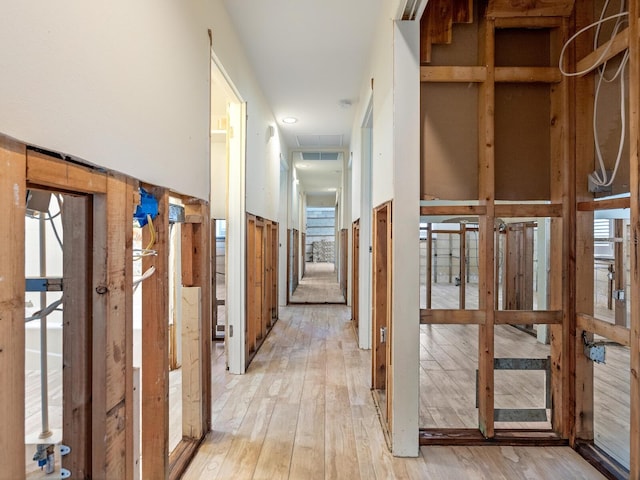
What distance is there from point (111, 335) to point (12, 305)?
443 mm

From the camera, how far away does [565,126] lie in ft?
7.40

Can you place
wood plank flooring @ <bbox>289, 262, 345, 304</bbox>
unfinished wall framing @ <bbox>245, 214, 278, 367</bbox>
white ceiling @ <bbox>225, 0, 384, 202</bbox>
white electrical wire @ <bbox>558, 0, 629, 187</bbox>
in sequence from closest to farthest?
white electrical wire @ <bbox>558, 0, 629, 187</bbox>
white ceiling @ <bbox>225, 0, 384, 202</bbox>
unfinished wall framing @ <bbox>245, 214, 278, 367</bbox>
wood plank flooring @ <bbox>289, 262, 345, 304</bbox>

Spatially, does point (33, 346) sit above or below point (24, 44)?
below

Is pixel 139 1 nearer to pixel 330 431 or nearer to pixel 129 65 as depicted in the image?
pixel 129 65

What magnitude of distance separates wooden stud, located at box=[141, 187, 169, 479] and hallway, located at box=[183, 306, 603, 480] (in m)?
0.34

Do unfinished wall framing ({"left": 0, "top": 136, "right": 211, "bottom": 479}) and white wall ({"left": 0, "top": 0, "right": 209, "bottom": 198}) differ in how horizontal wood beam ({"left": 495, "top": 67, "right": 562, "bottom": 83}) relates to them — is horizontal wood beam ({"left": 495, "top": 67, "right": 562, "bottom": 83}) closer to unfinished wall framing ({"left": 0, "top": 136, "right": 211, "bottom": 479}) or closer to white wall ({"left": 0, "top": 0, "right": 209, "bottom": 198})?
white wall ({"left": 0, "top": 0, "right": 209, "bottom": 198})

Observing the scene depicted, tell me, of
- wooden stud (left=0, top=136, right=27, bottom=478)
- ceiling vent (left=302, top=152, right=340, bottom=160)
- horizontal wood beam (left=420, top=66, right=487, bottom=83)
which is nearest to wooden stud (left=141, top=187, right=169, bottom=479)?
wooden stud (left=0, top=136, right=27, bottom=478)

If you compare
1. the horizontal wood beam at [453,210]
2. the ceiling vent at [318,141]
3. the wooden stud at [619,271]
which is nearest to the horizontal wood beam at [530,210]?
the horizontal wood beam at [453,210]

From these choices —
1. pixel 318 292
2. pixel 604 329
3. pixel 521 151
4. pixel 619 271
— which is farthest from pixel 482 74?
pixel 318 292

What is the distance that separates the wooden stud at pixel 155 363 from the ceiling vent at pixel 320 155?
5.92m

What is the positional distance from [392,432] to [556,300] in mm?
1326

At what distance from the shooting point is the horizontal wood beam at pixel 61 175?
3.06 feet

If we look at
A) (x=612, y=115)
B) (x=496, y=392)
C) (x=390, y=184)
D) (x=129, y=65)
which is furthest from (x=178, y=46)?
(x=496, y=392)

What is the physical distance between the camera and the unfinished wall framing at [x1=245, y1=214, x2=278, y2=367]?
12.9ft
